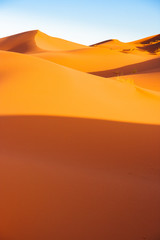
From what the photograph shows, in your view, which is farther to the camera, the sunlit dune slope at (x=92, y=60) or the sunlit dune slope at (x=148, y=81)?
the sunlit dune slope at (x=92, y=60)

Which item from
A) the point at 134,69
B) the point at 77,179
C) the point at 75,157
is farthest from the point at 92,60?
the point at 77,179

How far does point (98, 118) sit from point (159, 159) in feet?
5.74

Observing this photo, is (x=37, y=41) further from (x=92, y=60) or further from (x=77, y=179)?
(x=77, y=179)

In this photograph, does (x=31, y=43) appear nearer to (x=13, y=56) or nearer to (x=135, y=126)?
(x=13, y=56)

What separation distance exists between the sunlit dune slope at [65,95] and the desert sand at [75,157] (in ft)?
0.07

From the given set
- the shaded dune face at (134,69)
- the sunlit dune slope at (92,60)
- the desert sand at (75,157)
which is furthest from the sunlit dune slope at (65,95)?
the sunlit dune slope at (92,60)

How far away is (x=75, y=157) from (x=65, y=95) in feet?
8.81

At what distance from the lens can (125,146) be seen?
4.35 metres

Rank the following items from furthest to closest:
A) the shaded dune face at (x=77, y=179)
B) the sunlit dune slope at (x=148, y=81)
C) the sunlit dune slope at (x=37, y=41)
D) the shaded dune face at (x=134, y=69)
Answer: the sunlit dune slope at (x=37, y=41) → the shaded dune face at (x=134, y=69) → the sunlit dune slope at (x=148, y=81) → the shaded dune face at (x=77, y=179)

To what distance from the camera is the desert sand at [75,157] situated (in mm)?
2381

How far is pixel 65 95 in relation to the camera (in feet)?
20.5

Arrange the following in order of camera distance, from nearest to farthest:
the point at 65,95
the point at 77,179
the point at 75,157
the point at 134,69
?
1. the point at 77,179
2. the point at 75,157
3. the point at 65,95
4. the point at 134,69

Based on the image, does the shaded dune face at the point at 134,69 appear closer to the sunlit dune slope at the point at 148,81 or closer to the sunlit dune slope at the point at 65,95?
the sunlit dune slope at the point at 148,81

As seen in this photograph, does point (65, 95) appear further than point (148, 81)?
No
